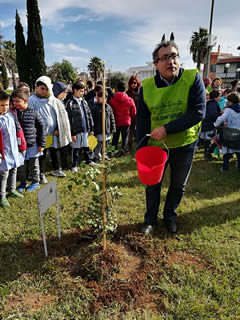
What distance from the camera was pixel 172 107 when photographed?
2.11 metres

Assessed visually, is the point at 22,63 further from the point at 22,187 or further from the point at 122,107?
the point at 22,187

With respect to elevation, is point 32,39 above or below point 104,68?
above

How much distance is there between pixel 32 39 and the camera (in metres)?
22.0

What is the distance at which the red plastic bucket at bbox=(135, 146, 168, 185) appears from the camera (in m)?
1.91

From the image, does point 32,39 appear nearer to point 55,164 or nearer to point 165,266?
point 55,164

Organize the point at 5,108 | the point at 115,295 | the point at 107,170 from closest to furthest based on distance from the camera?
1. the point at 115,295
2. the point at 107,170
3. the point at 5,108

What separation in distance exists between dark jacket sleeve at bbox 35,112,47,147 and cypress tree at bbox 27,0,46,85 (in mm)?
22161

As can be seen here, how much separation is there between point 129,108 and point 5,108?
3214mm

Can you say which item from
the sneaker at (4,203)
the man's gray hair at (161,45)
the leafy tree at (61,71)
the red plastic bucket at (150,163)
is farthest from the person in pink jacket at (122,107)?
the leafy tree at (61,71)

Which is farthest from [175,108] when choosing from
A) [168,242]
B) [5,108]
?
[5,108]

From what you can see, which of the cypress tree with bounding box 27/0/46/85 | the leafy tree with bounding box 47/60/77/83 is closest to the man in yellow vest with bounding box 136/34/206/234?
the cypress tree with bounding box 27/0/46/85

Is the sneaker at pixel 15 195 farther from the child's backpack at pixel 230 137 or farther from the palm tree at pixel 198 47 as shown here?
the palm tree at pixel 198 47

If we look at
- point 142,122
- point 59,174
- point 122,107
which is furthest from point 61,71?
point 142,122

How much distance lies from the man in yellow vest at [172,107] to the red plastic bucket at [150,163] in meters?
0.13
